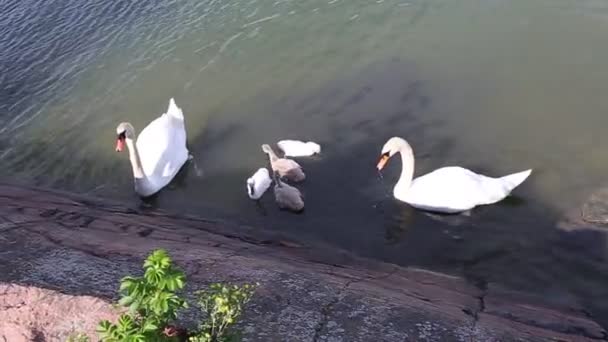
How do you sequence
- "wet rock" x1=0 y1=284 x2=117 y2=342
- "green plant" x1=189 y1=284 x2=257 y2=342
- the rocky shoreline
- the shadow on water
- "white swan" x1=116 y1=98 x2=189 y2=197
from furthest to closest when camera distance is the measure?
"white swan" x1=116 y1=98 x2=189 y2=197 → the shadow on water → the rocky shoreline → "wet rock" x1=0 y1=284 x2=117 y2=342 → "green plant" x1=189 y1=284 x2=257 y2=342

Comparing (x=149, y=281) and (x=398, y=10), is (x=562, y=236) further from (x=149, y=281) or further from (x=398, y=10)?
(x=398, y=10)

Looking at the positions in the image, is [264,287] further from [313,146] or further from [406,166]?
[313,146]

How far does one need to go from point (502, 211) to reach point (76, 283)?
545 cm

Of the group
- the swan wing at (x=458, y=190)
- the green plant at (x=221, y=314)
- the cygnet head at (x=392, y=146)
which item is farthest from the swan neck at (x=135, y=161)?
the green plant at (x=221, y=314)

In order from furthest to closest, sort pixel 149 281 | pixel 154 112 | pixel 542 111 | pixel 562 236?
pixel 154 112, pixel 542 111, pixel 562 236, pixel 149 281

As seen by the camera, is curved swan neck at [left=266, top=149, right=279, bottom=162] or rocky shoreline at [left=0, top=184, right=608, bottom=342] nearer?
rocky shoreline at [left=0, top=184, right=608, bottom=342]

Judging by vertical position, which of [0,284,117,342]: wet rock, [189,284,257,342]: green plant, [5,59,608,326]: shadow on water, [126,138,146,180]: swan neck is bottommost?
[5,59,608,326]: shadow on water

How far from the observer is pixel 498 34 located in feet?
41.3

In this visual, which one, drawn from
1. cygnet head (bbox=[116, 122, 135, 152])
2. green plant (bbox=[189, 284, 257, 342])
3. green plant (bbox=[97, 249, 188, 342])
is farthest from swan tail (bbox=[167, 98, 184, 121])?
green plant (bbox=[97, 249, 188, 342])

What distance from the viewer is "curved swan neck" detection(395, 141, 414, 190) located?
9.05m

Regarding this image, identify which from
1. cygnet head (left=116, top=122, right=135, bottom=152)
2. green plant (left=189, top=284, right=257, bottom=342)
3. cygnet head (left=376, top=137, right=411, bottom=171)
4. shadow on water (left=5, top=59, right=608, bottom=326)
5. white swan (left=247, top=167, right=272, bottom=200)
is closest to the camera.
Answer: green plant (left=189, top=284, right=257, bottom=342)

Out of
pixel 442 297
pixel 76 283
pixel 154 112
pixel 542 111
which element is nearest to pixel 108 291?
pixel 76 283

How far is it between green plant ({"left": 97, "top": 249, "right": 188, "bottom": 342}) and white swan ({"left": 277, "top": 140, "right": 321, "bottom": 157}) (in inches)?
230

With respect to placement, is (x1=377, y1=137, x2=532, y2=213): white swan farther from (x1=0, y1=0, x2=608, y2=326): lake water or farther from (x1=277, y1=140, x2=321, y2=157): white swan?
(x1=277, y1=140, x2=321, y2=157): white swan
